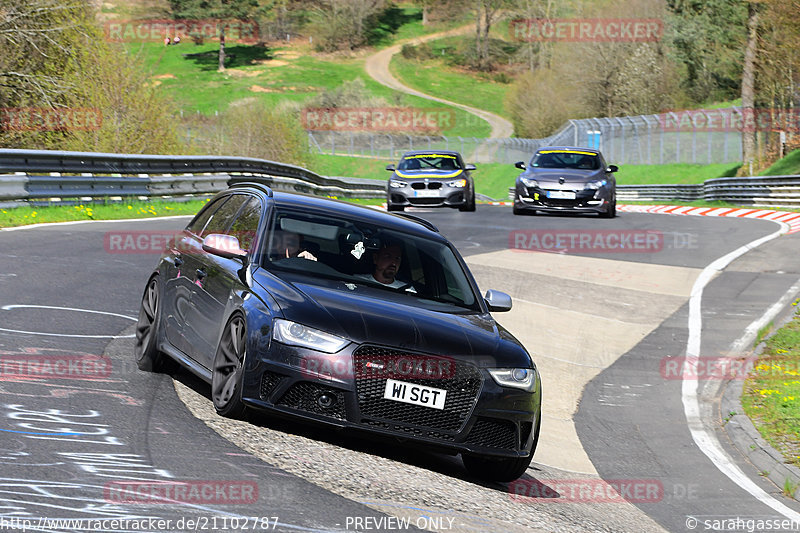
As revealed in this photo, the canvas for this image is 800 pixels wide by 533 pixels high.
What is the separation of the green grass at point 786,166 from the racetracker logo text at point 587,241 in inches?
978

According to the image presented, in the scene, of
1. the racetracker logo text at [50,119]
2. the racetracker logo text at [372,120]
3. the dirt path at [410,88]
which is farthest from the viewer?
the dirt path at [410,88]

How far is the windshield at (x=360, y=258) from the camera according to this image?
740cm

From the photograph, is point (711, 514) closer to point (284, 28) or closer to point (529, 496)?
point (529, 496)

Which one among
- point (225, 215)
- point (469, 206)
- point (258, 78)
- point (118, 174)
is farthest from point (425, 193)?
point (258, 78)

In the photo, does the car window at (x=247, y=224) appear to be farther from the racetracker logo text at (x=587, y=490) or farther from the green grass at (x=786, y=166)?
the green grass at (x=786, y=166)

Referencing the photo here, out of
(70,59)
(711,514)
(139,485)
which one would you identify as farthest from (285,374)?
(70,59)

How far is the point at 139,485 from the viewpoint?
5297 millimetres

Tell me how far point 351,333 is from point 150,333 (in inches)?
102

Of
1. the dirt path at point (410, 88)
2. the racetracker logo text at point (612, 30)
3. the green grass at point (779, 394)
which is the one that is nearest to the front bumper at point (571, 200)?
the green grass at point (779, 394)

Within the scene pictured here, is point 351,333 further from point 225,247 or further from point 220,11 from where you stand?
point 220,11

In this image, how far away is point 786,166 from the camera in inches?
1859

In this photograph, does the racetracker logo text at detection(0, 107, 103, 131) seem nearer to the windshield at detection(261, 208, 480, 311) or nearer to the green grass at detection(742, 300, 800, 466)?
the green grass at detection(742, 300, 800, 466)

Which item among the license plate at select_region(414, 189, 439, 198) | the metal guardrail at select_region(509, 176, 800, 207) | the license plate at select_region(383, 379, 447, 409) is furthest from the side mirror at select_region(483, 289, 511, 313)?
the metal guardrail at select_region(509, 176, 800, 207)

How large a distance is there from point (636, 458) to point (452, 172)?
19.4 m
